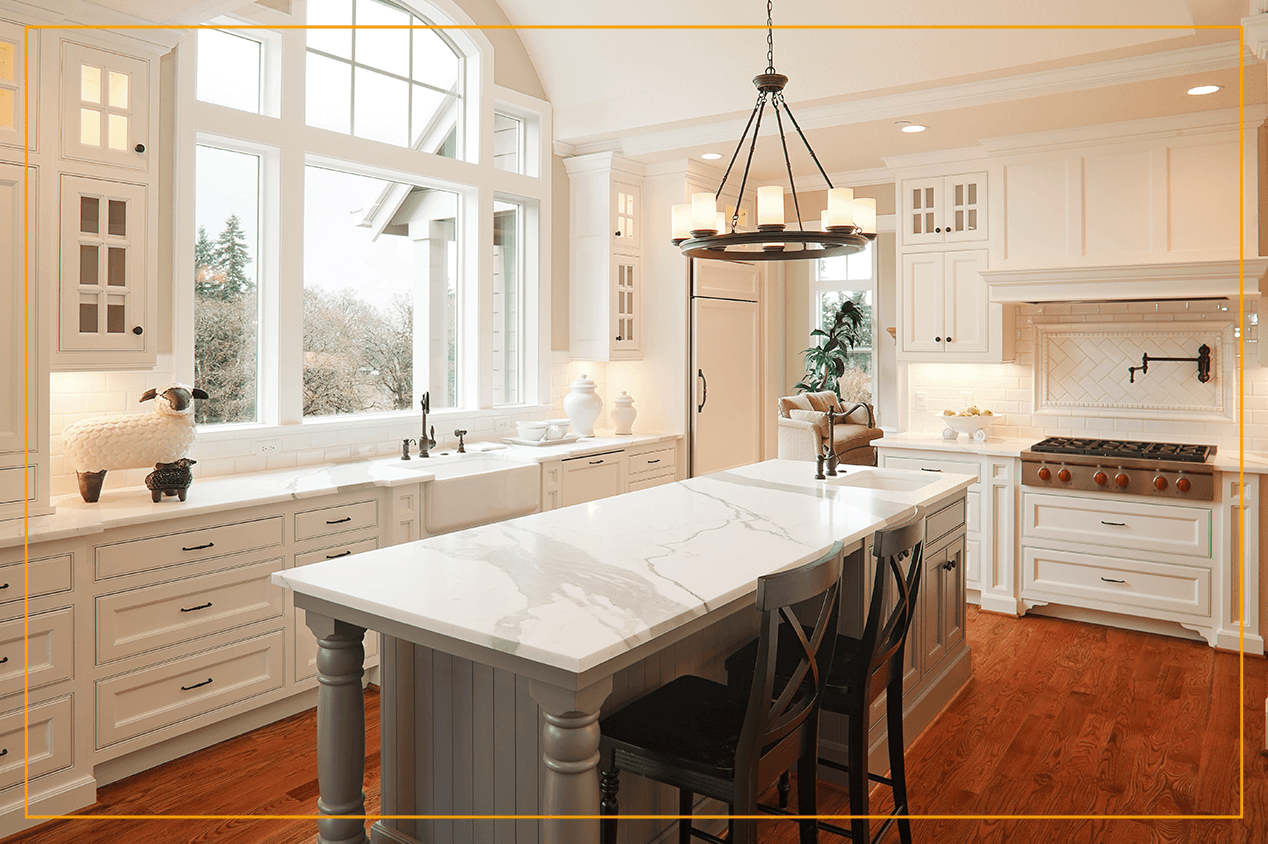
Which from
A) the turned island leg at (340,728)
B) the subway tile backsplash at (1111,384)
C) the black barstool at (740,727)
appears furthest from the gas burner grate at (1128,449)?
the turned island leg at (340,728)

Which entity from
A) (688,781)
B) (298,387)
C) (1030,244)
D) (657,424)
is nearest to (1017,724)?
(688,781)

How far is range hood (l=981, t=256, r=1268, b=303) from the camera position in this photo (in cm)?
449

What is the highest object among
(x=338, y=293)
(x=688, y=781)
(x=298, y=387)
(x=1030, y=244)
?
(x=1030, y=244)

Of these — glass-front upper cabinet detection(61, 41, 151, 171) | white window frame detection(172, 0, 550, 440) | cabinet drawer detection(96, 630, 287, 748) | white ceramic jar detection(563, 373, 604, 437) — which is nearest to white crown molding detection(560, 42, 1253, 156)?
white window frame detection(172, 0, 550, 440)

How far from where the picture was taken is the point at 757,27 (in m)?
4.79

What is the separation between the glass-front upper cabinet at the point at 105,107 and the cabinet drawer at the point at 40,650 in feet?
5.27

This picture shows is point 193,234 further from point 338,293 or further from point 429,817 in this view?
point 429,817

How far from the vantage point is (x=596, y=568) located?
2.32 m

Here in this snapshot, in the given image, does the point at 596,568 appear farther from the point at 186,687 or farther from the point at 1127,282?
the point at 1127,282

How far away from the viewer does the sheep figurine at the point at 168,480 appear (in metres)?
3.31

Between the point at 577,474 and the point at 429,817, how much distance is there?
2.80 meters

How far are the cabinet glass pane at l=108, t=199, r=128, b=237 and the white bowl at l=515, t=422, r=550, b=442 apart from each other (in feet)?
8.19

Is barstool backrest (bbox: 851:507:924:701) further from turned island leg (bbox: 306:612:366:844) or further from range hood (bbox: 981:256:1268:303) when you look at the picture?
range hood (bbox: 981:256:1268:303)

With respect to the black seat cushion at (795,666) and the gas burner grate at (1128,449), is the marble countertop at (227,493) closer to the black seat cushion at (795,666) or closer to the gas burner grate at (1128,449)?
the black seat cushion at (795,666)
